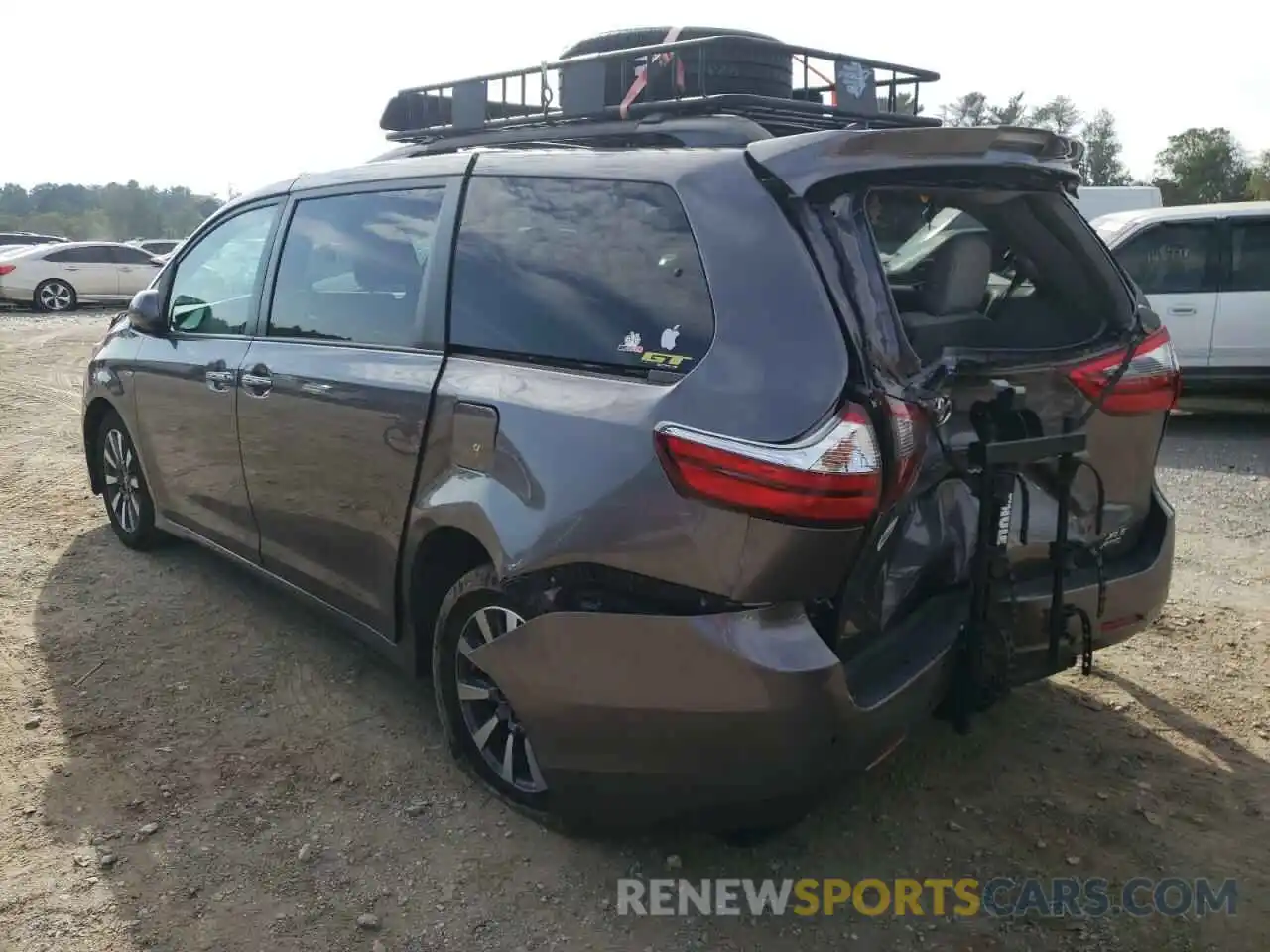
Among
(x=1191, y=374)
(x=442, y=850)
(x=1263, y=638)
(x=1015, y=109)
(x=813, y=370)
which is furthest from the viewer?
(x=1015, y=109)

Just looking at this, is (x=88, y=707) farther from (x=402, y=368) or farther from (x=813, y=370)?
(x=813, y=370)

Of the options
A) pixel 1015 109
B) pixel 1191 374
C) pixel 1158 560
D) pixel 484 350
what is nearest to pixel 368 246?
pixel 484 350

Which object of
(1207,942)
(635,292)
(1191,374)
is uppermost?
(635,292)

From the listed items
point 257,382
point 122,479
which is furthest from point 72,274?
point 257,382

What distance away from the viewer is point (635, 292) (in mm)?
2674

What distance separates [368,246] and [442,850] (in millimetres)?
1947

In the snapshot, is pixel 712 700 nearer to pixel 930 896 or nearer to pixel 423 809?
pixel 930 896

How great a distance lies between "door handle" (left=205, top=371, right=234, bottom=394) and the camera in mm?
4059

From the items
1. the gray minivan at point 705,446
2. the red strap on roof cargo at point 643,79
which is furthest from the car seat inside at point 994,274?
the red strap on roof cargo at point 643,79

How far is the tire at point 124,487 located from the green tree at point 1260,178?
41399 millimetres

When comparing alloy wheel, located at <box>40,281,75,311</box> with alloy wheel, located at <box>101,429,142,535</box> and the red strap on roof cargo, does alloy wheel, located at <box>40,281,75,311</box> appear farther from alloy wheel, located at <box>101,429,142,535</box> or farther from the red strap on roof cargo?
the red strap on roof cargo

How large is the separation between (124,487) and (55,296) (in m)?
17.6

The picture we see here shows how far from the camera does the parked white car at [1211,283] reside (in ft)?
26.6

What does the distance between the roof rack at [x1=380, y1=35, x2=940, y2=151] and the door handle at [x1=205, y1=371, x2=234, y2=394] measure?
3.96 feet
